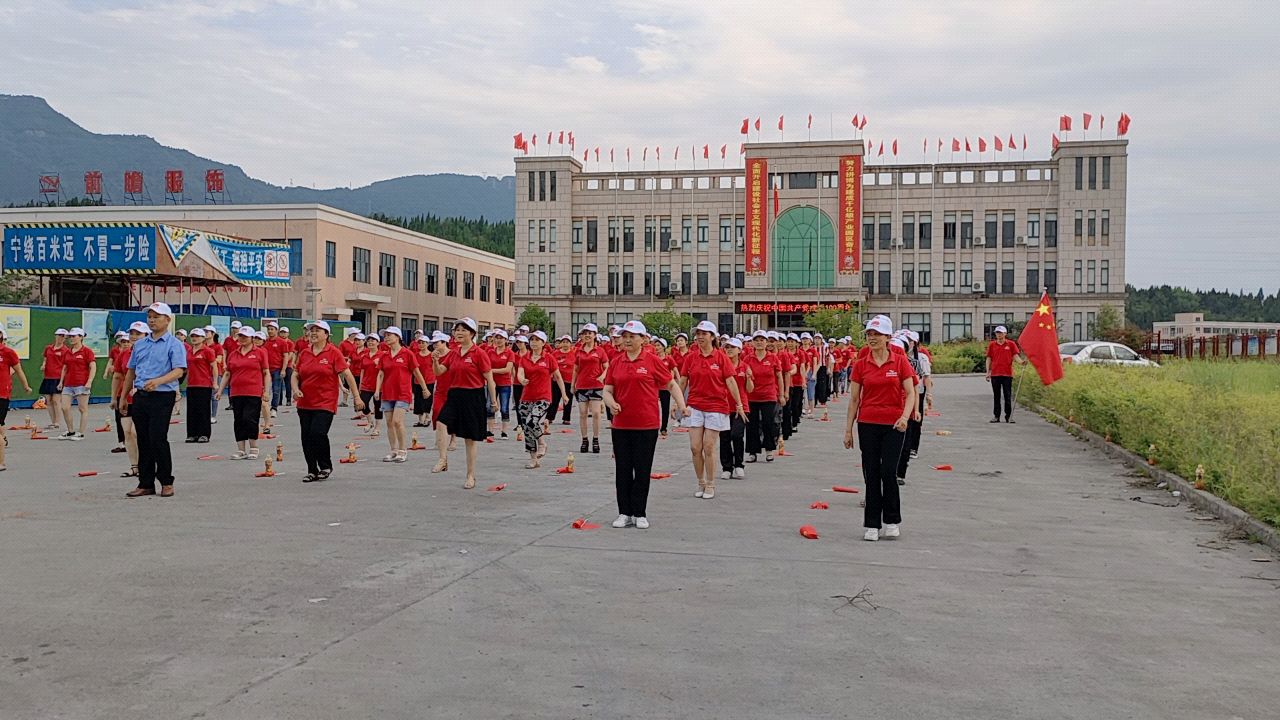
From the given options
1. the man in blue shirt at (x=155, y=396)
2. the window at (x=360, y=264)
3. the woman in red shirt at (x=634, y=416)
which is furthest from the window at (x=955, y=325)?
the man in blue shirt at (x=155, y=396)

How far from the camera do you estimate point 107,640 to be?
5.84 meters

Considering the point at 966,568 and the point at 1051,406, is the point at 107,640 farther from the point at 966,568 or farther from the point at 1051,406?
the point at 1051,406

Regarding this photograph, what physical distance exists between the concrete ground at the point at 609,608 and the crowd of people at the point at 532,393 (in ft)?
2.31

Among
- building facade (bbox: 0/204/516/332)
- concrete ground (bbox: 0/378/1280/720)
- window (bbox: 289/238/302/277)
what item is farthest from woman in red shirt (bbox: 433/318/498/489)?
window (bbox: 289/238/302/277)

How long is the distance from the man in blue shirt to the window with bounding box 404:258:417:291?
62.8 metres

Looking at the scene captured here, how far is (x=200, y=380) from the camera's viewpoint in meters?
15.4

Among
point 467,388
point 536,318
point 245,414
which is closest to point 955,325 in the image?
point 536,318

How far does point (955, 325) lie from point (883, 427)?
251ft

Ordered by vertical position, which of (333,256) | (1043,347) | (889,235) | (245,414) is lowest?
(245,414)

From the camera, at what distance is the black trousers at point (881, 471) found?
30.3 feet

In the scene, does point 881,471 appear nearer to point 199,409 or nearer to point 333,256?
point 199,409

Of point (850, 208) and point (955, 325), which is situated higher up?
point (850, 208)

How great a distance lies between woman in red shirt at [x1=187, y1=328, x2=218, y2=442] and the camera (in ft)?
50.4

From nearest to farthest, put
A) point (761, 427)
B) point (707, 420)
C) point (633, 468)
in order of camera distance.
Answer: point (633, 468) → point (707, 420) → point (761, 427)
